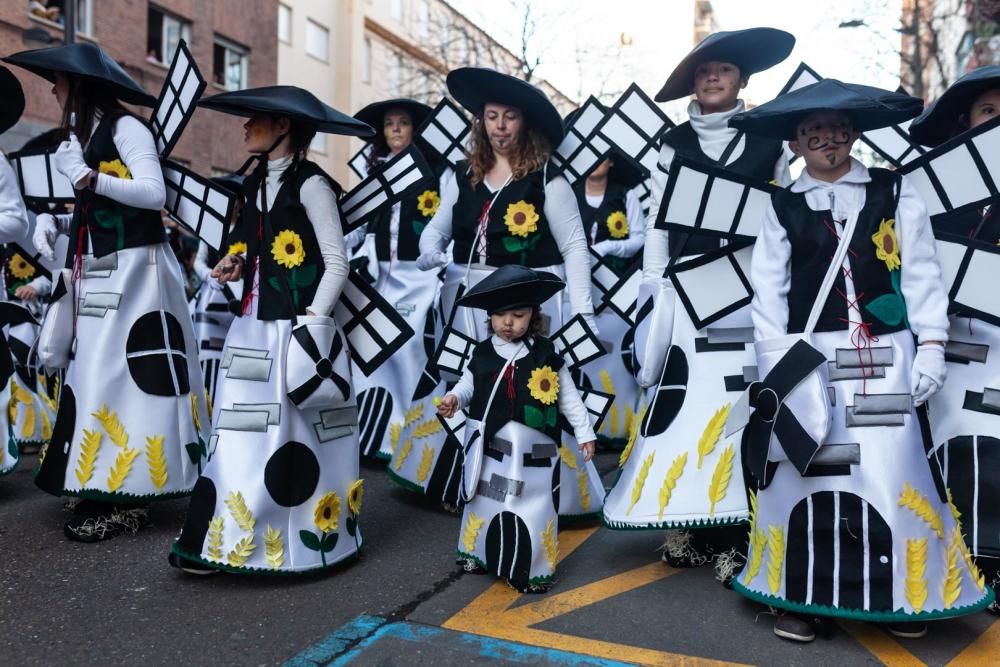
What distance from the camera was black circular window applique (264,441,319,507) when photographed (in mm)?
3877

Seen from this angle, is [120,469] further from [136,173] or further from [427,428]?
[427,428]

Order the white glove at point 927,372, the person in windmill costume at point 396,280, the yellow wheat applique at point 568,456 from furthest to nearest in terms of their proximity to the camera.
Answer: the person in windmill costume at point 396,280, the yellow wheat applique at point 568,456, the white glove at point 927,372

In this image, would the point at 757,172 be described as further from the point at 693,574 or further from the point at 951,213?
the point at 693,574

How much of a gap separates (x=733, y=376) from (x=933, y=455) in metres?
0.85

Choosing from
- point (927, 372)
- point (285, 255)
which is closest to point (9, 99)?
point (285, 255)

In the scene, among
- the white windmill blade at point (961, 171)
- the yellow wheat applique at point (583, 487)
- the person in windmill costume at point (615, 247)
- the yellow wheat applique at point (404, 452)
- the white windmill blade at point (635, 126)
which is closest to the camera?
the white windmill blade at point (961, 171)

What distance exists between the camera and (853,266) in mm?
3469

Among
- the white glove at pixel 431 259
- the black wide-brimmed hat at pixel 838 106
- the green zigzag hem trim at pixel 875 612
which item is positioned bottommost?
the green zigzag hem trim at pixel 875 612

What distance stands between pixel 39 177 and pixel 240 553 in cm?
243

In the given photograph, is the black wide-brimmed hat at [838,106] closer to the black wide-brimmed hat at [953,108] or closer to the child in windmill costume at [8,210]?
the black wide-brimmed hat at [953,108]

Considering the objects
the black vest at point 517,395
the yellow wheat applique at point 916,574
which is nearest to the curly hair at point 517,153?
the black vest at point 517,395

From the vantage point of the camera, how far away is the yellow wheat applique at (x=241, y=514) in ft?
12.5

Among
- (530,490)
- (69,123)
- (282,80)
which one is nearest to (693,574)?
(530,490)

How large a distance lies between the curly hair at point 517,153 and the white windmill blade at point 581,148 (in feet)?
0.47
